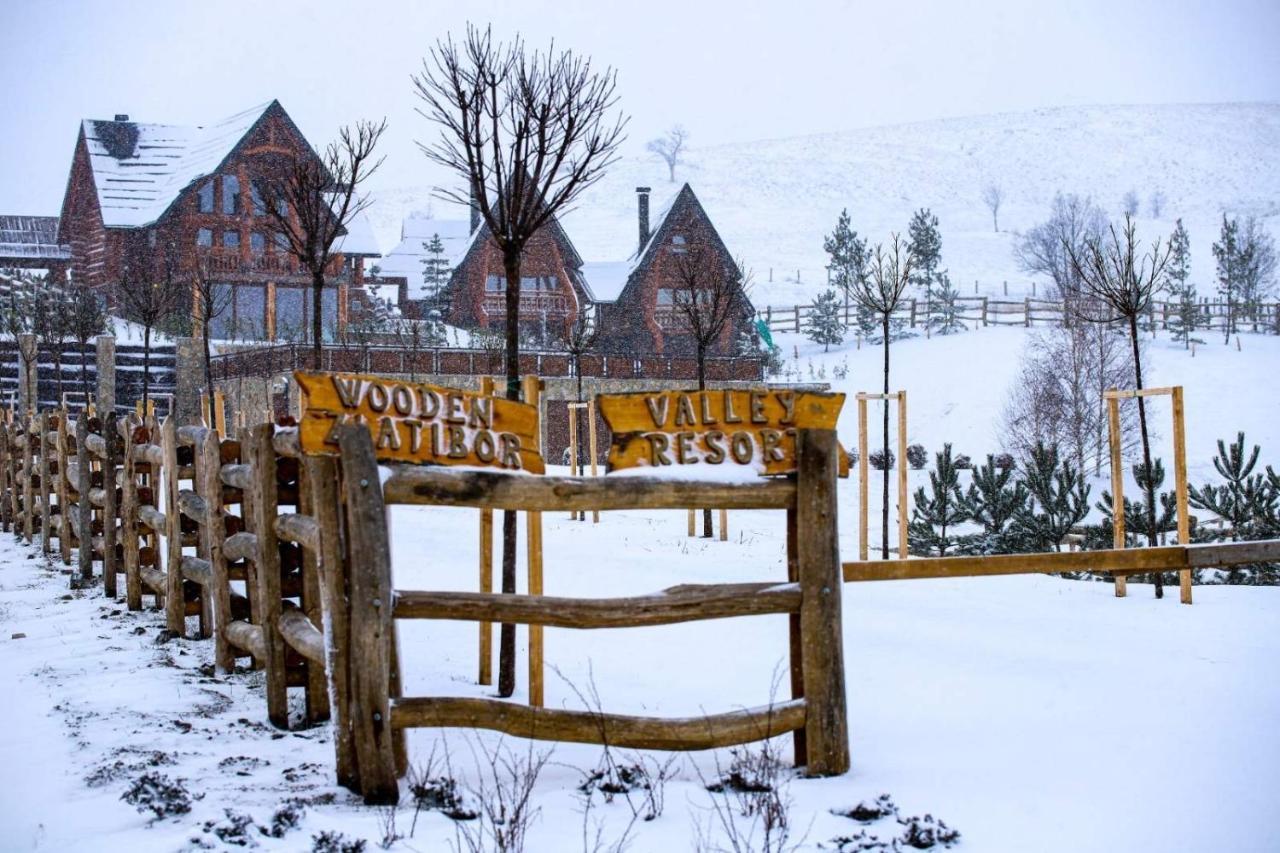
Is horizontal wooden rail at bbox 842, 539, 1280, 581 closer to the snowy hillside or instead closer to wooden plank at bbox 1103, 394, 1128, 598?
wooden plank at bbox 1103, 394, 1128, 598

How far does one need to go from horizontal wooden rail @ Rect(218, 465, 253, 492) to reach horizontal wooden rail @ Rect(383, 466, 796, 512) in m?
2.68

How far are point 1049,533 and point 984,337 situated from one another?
33.1 metres

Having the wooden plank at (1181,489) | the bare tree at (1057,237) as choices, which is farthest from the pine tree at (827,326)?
the wooden plank at (1181,489)

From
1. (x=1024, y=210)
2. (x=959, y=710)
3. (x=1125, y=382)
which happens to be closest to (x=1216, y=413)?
(x=1125, y=382)

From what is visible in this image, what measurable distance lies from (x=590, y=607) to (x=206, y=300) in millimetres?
22549

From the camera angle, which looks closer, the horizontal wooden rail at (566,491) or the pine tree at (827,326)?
the horizontal wooden rail at (566,491)

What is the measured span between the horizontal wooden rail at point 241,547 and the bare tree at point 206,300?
601 inches

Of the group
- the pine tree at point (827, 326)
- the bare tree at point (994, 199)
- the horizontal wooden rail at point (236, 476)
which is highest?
the bare tree at point (994, 199)

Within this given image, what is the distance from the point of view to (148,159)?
42625mm

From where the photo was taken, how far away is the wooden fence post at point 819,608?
5.27 m

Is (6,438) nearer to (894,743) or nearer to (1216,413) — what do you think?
(894,743)

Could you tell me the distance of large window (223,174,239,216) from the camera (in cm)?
4016

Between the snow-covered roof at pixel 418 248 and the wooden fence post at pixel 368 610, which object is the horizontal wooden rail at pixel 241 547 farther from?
the snow-covered roof at pixel 418 248

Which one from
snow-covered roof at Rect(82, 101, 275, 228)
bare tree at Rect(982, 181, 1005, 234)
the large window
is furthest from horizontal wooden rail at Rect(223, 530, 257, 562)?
bare tree at Rect(982, 181, 1005, 234)
